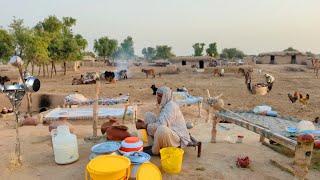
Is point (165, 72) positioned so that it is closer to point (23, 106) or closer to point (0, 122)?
point (23, 106)

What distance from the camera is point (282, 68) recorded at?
3284 centimetres

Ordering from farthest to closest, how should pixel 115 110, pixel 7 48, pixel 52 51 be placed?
pixel 52 51 < pixel 7 48 < pixel 115 110

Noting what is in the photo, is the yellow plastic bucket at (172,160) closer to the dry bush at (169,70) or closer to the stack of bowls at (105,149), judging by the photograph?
the stack of bowls at (105,149)

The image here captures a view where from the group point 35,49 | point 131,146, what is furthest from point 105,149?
point 35,49

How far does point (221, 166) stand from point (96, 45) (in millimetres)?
51608

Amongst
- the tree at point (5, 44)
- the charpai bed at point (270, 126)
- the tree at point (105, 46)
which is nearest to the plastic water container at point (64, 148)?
the charpai bed at point (270, 126)

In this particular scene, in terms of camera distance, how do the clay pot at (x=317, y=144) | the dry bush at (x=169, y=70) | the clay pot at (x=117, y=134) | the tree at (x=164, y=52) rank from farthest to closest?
the tree at (x=164, y=52)
the dry bush at (x=169, y=70)
the clay pot at (x=117, y=134)
the clay pot at (x=317, y=144)

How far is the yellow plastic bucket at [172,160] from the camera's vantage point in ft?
13.6

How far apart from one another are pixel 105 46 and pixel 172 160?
51518 mm


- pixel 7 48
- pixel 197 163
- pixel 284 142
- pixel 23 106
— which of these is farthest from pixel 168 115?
pixel 7 48

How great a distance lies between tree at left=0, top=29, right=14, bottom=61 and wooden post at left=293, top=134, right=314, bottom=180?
21.3 meters

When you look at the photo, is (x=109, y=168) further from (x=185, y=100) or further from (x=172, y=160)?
(x=185, y=100)

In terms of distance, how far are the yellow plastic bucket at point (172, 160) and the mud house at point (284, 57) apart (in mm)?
37920

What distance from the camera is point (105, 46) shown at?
2130 inches
